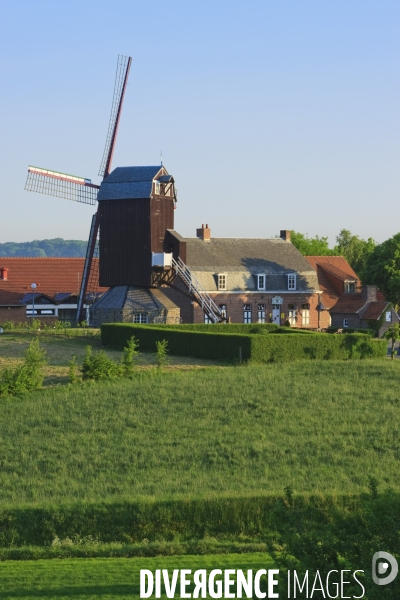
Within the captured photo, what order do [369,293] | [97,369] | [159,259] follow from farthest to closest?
[369,293] → [159,259] → [97,369]

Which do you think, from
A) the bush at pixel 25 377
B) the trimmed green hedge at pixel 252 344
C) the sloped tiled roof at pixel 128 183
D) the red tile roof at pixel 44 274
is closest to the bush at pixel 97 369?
the bush at pixel 25 377

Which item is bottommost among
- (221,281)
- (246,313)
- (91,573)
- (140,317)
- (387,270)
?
(91,573)

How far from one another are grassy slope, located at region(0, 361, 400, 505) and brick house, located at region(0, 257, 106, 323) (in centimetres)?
2805

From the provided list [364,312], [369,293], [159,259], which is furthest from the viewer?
[369,293]

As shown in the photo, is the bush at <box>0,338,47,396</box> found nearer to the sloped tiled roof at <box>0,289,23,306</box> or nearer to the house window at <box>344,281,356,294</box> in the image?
the sloped tiled roof at <box>0,289,23,306</box>

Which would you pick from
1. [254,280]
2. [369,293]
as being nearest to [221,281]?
[254,280]

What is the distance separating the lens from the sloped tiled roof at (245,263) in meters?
62.4

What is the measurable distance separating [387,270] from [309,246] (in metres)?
32.9

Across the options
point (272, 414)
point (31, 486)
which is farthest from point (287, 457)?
point (31, 486)

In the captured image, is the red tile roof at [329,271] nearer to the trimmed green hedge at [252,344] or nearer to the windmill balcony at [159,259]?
the windmill balcony at [159,259]

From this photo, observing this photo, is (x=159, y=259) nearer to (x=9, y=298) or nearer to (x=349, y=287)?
(x=9, y=298)

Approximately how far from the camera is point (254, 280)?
63781mm

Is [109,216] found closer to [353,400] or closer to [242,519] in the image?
[353,400]

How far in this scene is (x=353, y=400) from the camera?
111 feet
